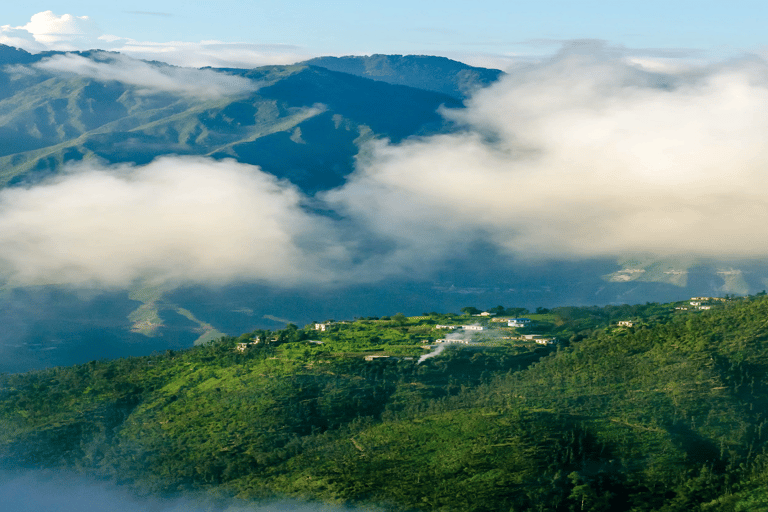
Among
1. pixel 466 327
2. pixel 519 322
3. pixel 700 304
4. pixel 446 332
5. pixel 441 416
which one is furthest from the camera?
pixel 700 304

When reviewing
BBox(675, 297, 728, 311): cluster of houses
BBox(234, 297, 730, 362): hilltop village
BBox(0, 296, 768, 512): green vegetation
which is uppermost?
BBox(675, 297, 728, 311): cluster of houses

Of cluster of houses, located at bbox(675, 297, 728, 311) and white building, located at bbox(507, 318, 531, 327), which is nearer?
white building, located at bbox(507, 318, 531, 327)

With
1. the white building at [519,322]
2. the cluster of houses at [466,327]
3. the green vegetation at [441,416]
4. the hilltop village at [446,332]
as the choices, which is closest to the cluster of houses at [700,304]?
the hilltop village at [446,332]

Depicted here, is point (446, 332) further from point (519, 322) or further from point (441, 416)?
point (441, 416)

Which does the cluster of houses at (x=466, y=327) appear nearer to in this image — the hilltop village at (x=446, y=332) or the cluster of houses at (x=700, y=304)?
the hilltop village at (x=446, y=332)

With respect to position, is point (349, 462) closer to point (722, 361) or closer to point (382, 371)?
point (382, 371)

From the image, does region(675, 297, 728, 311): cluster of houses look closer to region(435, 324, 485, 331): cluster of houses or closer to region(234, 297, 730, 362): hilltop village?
region(234, 297, 730, 362): hilltop village

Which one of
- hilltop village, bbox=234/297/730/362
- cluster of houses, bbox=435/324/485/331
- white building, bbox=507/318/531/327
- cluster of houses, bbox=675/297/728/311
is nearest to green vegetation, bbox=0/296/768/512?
hilltop village, bbox=234/297/730/362

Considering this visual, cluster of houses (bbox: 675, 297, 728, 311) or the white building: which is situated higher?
cluster of houses (bbox: 675, 297, 728, 311)

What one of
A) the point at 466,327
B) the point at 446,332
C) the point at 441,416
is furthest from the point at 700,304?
the point at 441,416
